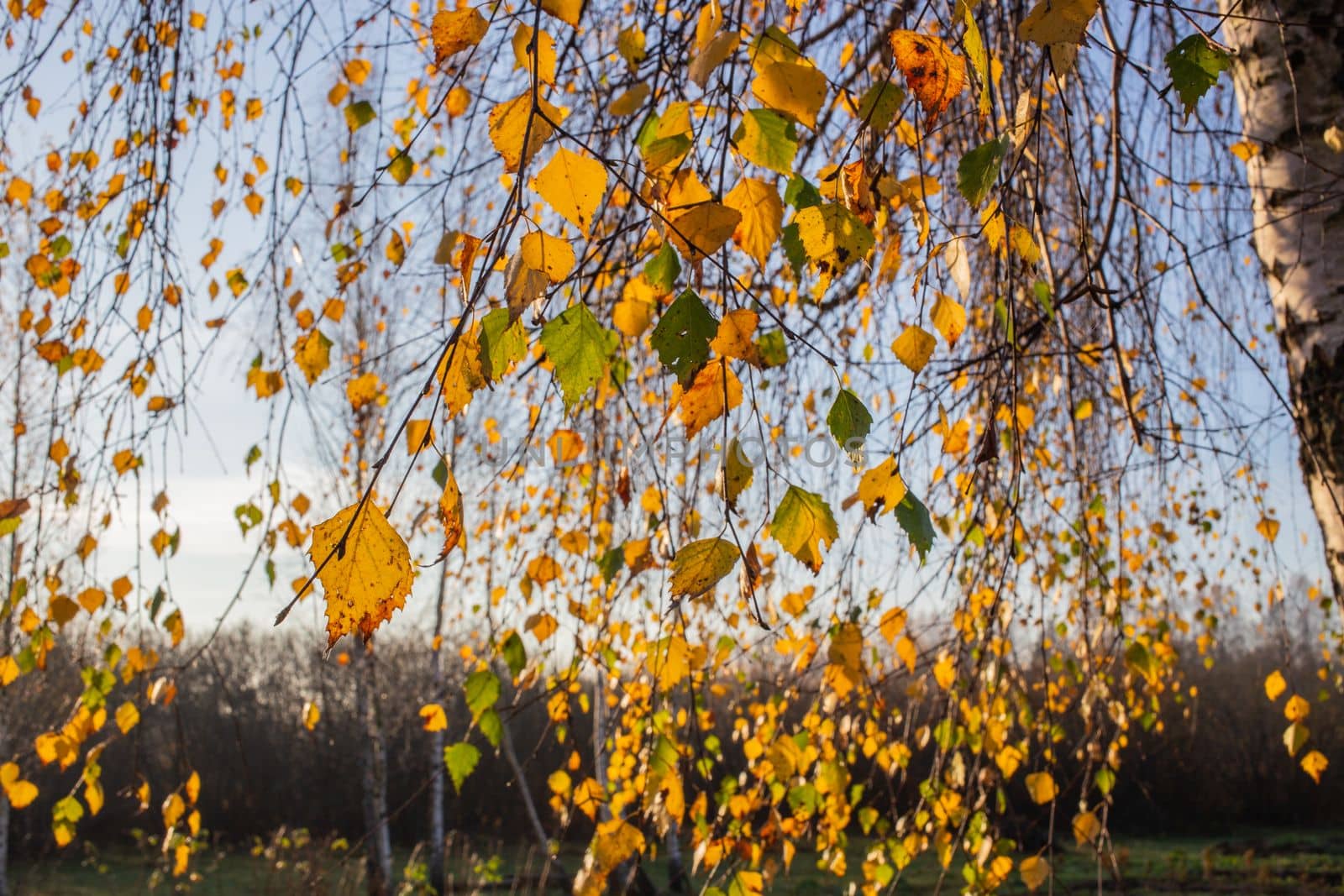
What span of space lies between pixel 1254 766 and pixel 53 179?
11.6 meters

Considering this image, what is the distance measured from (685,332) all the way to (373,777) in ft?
20.9

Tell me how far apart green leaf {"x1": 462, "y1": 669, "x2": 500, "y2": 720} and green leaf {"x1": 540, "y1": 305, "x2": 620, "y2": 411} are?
71 cm

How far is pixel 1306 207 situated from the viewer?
1322mm

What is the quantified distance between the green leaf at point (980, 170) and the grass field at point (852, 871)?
5265 mm

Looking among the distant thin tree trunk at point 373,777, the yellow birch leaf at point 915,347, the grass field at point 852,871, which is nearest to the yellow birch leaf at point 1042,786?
the yellow birch leaf at point 915,347

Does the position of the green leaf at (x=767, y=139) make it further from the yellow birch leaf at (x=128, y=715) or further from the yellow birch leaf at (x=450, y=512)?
the yellow birch leaf at (x=128, y=715)

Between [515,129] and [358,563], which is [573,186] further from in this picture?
[358,563]

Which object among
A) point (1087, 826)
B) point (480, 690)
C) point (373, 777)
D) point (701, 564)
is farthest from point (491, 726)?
point (373, 777)

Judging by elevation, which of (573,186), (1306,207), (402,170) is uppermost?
(402,170)

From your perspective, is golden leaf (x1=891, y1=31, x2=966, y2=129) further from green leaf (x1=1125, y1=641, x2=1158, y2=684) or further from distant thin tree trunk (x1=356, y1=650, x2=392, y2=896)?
distant thin tree trunk (x1=356, y1=650, x2=392, y2=896)

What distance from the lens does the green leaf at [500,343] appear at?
0.47 meters

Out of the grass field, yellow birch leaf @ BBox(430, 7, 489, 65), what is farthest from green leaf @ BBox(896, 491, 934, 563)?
the grass field

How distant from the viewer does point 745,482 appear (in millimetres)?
582

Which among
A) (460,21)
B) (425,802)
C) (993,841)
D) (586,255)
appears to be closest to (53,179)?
(460,21)
